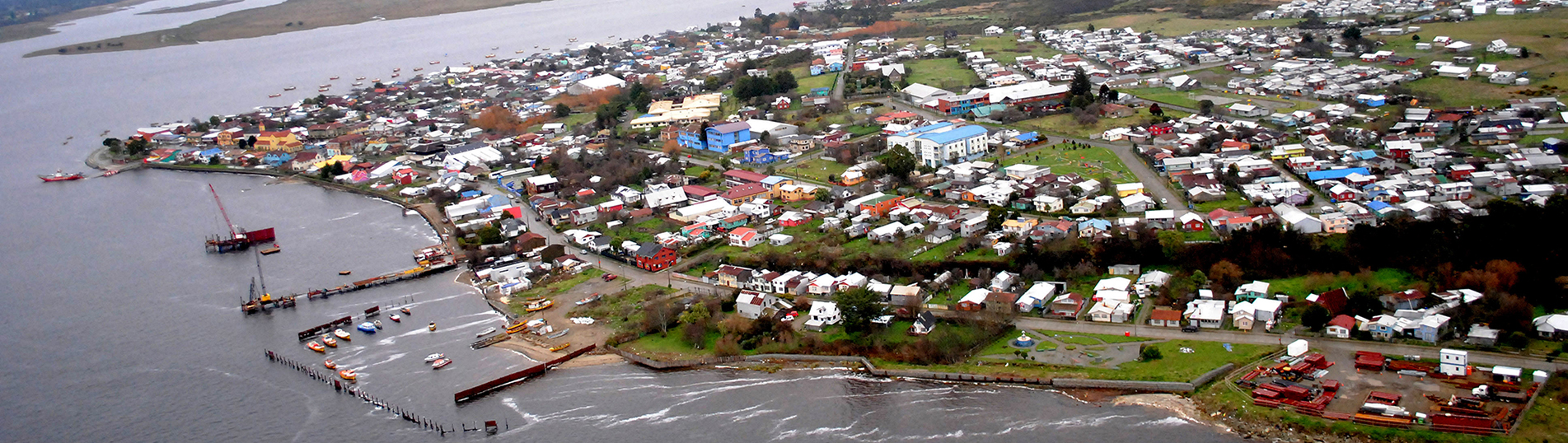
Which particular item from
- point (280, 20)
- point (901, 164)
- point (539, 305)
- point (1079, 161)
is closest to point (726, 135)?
point (901, 164)

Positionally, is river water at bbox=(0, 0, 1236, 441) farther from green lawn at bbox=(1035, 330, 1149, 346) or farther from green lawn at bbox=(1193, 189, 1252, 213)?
green lawn at bbox=(1193, 189, 1252, 213)

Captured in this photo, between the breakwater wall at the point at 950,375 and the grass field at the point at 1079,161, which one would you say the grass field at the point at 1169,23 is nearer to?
the grass field at the point at 1079,161

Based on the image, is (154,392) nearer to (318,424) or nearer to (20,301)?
(318,424)

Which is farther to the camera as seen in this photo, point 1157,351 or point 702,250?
point 702,250

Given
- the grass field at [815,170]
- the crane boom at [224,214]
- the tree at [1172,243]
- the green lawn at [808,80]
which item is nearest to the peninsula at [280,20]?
the crane boom at [224,214]

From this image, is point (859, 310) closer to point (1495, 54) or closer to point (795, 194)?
point (795, 194)

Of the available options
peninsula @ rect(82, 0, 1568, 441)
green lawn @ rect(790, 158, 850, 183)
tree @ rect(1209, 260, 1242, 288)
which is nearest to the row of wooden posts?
peninsula @ rect(82, 0, 1568, 441)

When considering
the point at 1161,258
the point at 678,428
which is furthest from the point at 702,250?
the point at 1161,258
